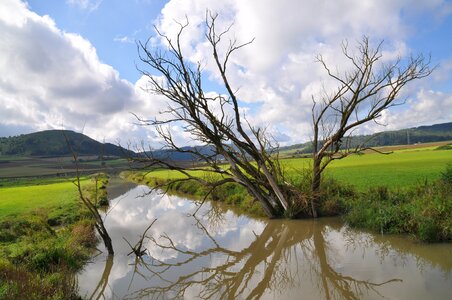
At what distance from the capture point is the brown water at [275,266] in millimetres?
8609

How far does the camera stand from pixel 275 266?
10.9 m

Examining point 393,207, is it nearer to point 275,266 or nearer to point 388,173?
point 275,266

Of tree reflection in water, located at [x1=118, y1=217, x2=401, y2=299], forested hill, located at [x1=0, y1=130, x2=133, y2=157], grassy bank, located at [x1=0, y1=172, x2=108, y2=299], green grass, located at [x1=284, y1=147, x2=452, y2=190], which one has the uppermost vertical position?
forested hill, located at [x1=0, y1=130, x2=133, y2=157]

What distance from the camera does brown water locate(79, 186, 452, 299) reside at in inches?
339

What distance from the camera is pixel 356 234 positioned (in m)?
13.7

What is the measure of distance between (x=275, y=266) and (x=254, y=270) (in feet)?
2.40

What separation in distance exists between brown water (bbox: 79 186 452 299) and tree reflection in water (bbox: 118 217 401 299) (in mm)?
24

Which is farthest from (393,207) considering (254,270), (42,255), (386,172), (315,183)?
(386,172)

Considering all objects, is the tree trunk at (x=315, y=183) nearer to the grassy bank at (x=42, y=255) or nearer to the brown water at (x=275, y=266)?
the brown water at (x=275, y=266)

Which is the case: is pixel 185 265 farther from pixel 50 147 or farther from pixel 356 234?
pixel 50 147

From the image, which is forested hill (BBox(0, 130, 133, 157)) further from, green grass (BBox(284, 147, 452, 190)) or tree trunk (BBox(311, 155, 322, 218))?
tree trunk (BBox(311, 155, 322, 218))

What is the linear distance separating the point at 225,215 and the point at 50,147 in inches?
7257

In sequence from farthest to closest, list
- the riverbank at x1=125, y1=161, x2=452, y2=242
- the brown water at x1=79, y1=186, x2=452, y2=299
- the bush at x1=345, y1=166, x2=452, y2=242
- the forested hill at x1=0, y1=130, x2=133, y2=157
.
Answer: the forested hill at x1=0, y1=130, x2=133, y2=157 → the riverbank at x1=125, y1=161, x2=452, y2=242 → the bush at x1=345, y1=166, x2=452, y2=242 → the brown water at x1=79, y1=186, x2=452, y2=299

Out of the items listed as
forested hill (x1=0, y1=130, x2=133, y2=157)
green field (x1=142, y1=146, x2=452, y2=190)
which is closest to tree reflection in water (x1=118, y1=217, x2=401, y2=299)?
green field (x1=142, y1=146, x2=452, y2=190)
